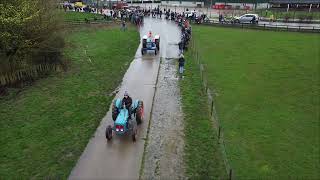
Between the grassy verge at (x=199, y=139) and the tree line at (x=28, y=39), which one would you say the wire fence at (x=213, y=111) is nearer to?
the grassy verge at (x=199, y=139)

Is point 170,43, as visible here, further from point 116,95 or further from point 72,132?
point 72,132

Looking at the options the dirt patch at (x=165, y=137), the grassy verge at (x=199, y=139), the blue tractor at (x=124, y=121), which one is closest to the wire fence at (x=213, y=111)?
the grassy verge at (x=199, y=139)

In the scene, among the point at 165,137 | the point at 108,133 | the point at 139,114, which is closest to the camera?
the point at 108,133

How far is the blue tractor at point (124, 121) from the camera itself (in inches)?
591

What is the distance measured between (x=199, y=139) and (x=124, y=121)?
3.19m

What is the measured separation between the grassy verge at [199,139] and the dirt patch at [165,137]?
31 centimetres

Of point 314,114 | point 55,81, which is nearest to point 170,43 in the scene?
point 55,81

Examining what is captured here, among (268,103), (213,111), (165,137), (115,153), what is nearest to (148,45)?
(213,111)

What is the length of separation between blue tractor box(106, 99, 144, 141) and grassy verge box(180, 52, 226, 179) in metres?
2.22

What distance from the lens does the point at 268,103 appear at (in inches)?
759

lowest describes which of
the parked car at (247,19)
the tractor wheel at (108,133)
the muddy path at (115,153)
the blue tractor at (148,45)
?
the muddy path at (115,153)

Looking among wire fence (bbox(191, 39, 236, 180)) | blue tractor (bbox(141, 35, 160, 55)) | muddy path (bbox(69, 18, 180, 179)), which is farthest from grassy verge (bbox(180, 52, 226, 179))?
blue tractor (bbox(141, 35, 160, 55))

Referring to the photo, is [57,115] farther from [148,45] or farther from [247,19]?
[247,19]

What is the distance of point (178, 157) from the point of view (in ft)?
45.8
